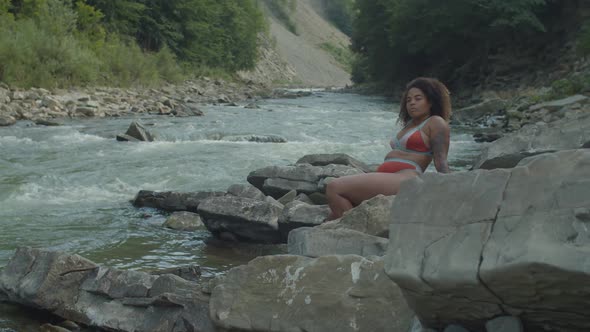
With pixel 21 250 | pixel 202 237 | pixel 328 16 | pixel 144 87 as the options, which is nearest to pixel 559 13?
pixel 144 87

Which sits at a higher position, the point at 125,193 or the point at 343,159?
the point at 343,159

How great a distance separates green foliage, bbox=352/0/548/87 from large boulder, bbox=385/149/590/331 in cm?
2793

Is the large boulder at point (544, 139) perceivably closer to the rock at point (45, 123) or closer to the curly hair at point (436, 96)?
the curly hair at point (436, 96)

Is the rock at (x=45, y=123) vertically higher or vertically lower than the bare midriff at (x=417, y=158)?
lower

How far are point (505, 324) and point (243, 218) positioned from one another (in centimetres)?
385

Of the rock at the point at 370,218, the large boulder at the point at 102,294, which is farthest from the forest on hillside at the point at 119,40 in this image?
the rock at the point at 370,218

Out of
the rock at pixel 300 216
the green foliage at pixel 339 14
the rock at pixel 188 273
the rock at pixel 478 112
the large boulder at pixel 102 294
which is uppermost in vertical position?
the rock at pixel 300 216

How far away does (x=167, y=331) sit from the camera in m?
3.77

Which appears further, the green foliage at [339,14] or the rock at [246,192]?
the green foliage at [339,14]

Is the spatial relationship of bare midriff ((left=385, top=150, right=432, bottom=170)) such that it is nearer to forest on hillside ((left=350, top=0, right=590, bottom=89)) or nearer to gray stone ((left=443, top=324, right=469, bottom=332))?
gray stone ((left=443, top=324, right=469, bottom=332))

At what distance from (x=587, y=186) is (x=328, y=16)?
14653 centimetres

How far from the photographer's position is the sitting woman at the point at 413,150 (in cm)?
501

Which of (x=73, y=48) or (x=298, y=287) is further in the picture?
(x=73, y=48)

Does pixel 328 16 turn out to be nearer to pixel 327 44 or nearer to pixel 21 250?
pixel 327 44
